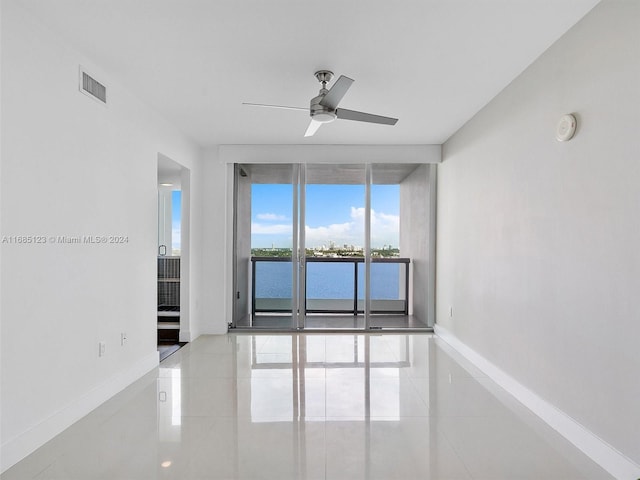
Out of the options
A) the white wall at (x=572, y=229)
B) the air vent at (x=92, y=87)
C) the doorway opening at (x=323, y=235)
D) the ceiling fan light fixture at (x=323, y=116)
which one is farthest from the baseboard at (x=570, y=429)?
the air vent at (x=92, y=87)

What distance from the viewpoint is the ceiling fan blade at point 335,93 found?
2.77 metres

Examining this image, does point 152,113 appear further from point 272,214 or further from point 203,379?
point 203,379

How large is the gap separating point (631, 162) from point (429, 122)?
101 inches

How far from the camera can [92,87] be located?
2914mm

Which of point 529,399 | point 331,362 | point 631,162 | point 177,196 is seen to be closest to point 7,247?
point 331,362

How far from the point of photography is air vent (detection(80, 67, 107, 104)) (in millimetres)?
2784

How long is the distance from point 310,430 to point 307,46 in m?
2.52

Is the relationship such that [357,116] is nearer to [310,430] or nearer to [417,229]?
[310,430]

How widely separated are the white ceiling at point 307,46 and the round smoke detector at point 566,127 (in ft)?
1.80

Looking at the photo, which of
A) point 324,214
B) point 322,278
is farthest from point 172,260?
point 324,214

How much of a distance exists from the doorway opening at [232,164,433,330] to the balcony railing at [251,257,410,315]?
14mm

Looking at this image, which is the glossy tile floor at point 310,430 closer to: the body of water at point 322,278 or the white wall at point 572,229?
the white wall at point 572,229

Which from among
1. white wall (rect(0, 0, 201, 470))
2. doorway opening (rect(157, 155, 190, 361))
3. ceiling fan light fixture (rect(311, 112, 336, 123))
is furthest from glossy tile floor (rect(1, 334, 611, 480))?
ceiling fan light fixture (rect(311, 112, 336, 123))

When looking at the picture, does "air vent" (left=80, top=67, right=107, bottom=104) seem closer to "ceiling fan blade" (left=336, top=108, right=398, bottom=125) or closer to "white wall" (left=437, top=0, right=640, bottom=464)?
"ceiling fan blade" (left=336, top=108, right=398, bottom=125)
